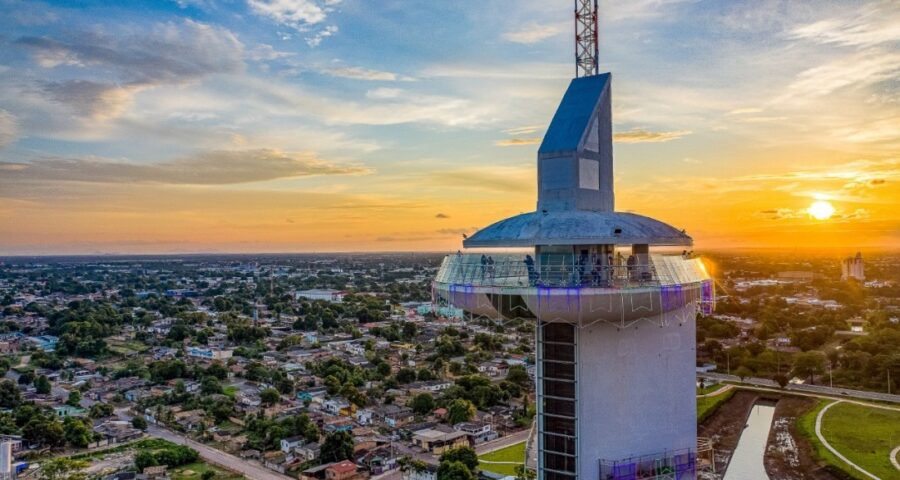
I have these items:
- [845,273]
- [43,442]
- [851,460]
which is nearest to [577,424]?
[851,460]

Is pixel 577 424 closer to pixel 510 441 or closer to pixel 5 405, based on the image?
pixel 510 441

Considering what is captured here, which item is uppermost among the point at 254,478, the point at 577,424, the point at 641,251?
the point at 641,251

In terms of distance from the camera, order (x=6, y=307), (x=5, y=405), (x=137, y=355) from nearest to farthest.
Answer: (x=5, y=405), (x=137, y=355), (x=6, y=307)

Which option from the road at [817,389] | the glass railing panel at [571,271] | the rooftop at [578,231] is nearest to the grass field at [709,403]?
the road at [817,389]

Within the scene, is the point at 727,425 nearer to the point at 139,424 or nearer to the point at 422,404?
the point at 422,404

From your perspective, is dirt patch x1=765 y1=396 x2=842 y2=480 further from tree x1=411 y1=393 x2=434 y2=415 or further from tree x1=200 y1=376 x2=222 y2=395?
tree x1=200 y1=376 x2=222 y2=395

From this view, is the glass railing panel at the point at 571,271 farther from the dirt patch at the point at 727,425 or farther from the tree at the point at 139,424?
the tree at the point at 139,424
